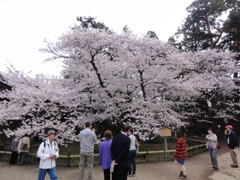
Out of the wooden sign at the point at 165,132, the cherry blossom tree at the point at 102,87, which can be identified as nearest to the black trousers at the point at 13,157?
the cherry blossom tree at the point at 102,87

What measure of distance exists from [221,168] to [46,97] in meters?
8.16

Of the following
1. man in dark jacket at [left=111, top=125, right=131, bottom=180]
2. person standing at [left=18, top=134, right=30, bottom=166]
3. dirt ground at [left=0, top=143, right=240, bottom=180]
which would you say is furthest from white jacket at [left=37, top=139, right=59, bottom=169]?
person standing at [left=18, top=134, right=30, bottom=166]

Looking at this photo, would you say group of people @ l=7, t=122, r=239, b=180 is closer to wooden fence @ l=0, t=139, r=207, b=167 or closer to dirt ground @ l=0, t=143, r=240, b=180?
dirt ground @ l=0, t=143, r=240, b=180

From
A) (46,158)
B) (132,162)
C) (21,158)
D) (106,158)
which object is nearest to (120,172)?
(106,158)

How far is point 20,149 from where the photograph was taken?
8.70m

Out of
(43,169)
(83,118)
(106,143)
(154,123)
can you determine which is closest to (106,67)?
(83,118)

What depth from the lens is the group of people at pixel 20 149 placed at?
8758 mm

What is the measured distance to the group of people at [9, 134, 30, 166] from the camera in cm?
876

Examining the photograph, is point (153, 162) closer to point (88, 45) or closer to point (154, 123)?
point (154, 123)

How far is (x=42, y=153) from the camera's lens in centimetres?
437

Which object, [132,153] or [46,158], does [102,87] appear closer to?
[132,153]

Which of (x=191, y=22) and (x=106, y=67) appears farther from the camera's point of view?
(x=191, y=22)

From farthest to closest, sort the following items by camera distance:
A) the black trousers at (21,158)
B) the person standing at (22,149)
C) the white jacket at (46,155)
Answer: the black trousers at (21,158)
the person standing at (22,149)
the white jacket at (46,155)

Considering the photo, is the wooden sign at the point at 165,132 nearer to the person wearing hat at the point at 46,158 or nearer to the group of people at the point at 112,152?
the group of people at the point at 112,152
